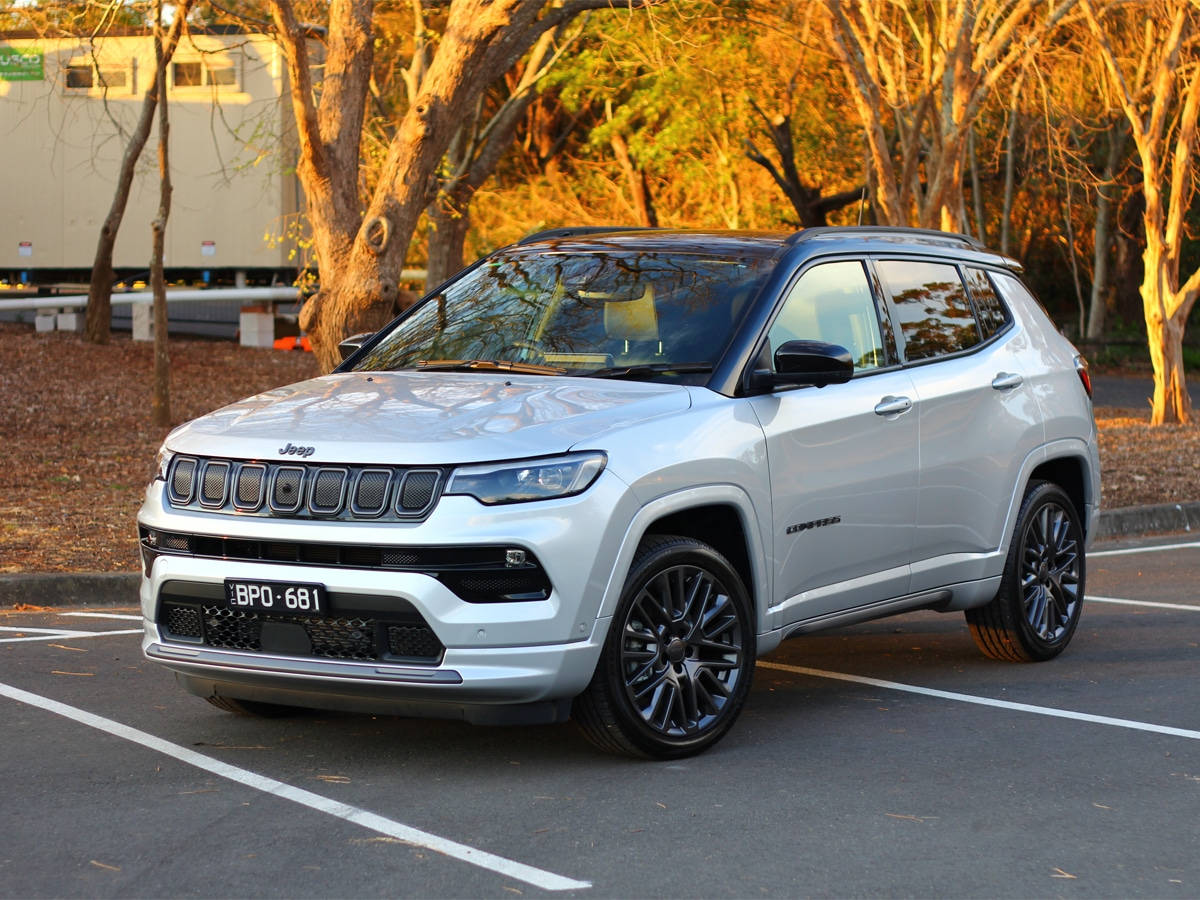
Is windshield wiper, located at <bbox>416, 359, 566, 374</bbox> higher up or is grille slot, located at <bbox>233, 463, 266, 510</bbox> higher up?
windshield wiper, located at <bbox>416, 359, 566, 374</bbox>

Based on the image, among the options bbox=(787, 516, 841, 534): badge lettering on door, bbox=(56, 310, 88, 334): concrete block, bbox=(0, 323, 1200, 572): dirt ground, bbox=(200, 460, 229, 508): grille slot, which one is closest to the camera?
bbox=(200, 460, 229, 508): grille slot

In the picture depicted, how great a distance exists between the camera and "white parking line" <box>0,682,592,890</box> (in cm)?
485

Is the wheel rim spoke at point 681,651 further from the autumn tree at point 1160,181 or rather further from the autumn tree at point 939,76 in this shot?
the autumn tree at point 1160,181

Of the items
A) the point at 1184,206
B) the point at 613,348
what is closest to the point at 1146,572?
the point at 613,348

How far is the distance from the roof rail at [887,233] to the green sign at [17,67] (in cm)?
2260

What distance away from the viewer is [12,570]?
10039mm

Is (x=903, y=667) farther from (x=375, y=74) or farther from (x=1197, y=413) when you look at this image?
(x=375, y=74)

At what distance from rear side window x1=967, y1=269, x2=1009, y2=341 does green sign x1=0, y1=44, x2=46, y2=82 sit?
896 inches

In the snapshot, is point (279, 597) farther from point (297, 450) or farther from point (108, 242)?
point (108, 242)

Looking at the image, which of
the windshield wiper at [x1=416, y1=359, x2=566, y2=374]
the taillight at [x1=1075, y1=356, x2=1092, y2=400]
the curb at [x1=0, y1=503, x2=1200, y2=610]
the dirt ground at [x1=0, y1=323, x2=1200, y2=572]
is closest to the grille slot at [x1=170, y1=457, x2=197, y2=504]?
the windshield wiper at [x1=416, y1=359, x2=566, y2=374]

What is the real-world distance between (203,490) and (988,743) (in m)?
2.98

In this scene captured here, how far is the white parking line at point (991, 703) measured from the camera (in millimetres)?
6730

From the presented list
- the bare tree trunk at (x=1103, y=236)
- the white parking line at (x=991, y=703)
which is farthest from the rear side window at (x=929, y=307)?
the bare tree trunk at (x=1103, y=236)

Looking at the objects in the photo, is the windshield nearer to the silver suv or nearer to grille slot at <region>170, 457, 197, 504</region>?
the silver suv
